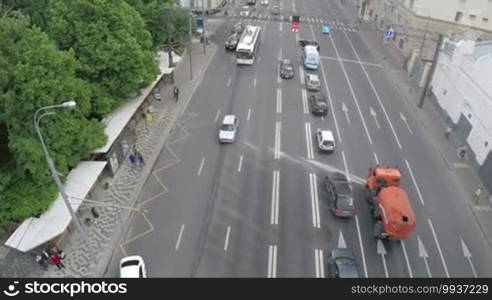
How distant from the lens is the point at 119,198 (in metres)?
31.3

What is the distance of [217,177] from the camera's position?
1335 inches

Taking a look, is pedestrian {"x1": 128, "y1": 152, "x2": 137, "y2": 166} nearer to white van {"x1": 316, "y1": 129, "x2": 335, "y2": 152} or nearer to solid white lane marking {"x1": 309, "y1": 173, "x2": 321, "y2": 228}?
solid white lane marking {"x1": 309, "y1": 173, "x2": 321, "y2": 228}

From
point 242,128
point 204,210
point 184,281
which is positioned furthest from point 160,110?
point 184,281

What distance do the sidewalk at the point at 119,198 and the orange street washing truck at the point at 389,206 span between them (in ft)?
61.3

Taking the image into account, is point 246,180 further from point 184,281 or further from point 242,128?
point 184,281

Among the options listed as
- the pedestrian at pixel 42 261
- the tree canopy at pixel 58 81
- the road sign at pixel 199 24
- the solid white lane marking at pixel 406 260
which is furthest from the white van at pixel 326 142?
the road sign at pixel 199 24

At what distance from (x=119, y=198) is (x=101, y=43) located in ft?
44.6

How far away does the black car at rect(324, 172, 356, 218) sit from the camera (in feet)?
96.0

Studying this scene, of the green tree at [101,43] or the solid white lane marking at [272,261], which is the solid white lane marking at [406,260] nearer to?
the solid white lane marking at [272,261]

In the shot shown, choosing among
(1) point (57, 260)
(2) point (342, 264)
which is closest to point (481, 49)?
(2) point (342, 264)

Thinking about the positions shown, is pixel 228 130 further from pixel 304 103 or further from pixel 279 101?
pixel 304 103

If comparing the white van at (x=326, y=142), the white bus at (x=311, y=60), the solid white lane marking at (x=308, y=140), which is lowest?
the solid white lane marking at (x=308, y=140)

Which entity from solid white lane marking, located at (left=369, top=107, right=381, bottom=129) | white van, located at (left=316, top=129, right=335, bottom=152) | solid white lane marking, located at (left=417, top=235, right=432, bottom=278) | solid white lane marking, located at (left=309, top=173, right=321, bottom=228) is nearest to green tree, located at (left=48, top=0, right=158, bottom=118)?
white van, located at (left=316, top=129, right=335, bottom=152)

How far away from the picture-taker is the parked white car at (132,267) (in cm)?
2422
